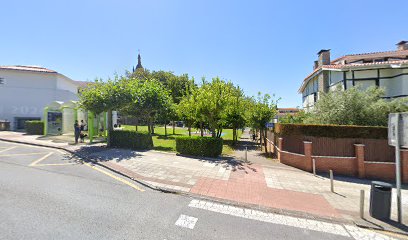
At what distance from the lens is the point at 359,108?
36.1 feet

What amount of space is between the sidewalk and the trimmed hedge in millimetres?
1983

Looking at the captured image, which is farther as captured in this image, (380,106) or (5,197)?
(380,106)

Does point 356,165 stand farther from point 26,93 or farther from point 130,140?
point 26,93

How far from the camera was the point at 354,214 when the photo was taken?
542 cm

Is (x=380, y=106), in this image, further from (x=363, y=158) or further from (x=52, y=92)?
(x=52, y=92)

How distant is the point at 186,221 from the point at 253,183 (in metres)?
3.81

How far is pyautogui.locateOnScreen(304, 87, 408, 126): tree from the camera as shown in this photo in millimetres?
10773

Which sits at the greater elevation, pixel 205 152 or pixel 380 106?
pixel 380 106

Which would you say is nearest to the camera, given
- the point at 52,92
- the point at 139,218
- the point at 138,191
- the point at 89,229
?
the point at 89,229

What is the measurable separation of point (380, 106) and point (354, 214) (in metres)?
8.45

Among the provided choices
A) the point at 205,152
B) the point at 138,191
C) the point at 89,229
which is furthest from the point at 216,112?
the point at 89,229

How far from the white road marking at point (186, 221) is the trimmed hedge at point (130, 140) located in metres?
9.04

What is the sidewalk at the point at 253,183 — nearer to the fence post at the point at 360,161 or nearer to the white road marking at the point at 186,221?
the fence post at the point at 360,161

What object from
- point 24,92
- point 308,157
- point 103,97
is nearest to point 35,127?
point 24,92
